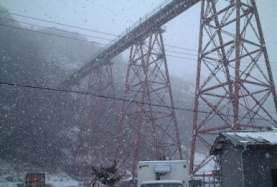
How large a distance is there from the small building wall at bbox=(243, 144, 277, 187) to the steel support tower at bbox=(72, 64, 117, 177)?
9067 millimetres

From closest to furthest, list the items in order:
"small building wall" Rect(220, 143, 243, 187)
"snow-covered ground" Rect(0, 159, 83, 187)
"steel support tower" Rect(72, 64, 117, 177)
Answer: "small building wall" Rect(220, 143, 243, 187) < "snow-covered ground" Rect(0, 159, 83, 187) < "steel support tower" Rect(72, 64, 117, 177)

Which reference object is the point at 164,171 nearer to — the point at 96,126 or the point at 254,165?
the point at 254,165

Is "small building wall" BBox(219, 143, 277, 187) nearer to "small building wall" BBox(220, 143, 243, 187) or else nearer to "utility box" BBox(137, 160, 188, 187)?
"small building wall" BBox(220, 143, 243, 187)

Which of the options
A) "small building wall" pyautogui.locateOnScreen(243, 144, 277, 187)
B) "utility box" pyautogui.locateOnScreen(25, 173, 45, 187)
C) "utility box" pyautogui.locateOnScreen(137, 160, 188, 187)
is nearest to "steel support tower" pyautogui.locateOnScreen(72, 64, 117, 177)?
"utility box" pyautogui.locateOnScreen(25, 173, 45, 187)

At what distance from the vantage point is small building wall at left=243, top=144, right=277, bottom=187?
643 centimetres

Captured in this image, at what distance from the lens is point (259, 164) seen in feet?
21.6

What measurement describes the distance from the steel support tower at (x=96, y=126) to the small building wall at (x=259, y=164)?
9067mm

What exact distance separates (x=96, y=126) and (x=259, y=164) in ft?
49.2

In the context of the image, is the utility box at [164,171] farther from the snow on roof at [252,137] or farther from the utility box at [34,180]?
the utility box at [34,180]

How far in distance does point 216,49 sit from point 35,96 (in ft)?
75.4

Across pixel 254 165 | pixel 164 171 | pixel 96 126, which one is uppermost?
pixel 96 126

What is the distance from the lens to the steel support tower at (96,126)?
17.6 m

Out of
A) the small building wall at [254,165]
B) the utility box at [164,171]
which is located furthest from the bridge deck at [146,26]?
the utility box at [164,171]

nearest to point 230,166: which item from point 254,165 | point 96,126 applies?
point 254,165
